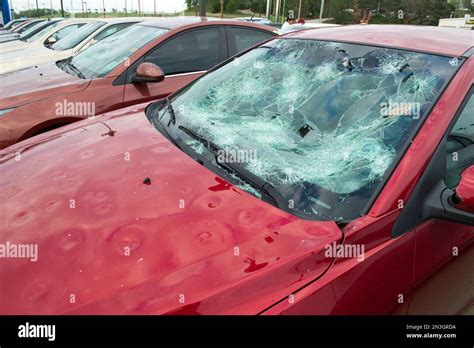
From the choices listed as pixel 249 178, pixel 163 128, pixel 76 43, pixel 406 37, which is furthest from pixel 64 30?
pixel 249 178

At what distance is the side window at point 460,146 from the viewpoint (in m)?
1.63

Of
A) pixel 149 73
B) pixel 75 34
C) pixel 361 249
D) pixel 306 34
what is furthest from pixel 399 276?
pixel 75 34

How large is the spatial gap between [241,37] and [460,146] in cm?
326

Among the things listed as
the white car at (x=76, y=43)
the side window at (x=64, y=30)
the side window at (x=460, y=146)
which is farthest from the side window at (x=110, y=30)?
the side window at (x=460, y=146)

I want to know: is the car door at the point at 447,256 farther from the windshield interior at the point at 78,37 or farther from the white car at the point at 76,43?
the windshield interior at the point at 78,37

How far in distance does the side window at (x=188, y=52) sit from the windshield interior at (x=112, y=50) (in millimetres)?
170

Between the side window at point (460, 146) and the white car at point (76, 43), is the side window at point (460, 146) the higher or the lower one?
the higher one

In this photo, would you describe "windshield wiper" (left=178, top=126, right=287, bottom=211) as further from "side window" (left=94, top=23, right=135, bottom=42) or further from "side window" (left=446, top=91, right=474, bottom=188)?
"side window" (left=94, top=23, right=135, bottom=42)

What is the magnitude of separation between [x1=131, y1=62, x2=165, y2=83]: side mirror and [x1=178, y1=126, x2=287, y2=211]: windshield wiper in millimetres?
1785

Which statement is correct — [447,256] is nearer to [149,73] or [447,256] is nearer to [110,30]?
[149,73]

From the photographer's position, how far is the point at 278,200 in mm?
1477

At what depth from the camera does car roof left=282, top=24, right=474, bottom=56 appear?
1.84 metres

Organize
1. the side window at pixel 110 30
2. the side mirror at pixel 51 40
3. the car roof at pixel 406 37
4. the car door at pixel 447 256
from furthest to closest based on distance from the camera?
the side mirror at pixel 51 40, the side window at pixel 110 30, the car roof at pixel 406 37, the car door at pixel 447 256

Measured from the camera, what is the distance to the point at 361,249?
1305 millimetres
